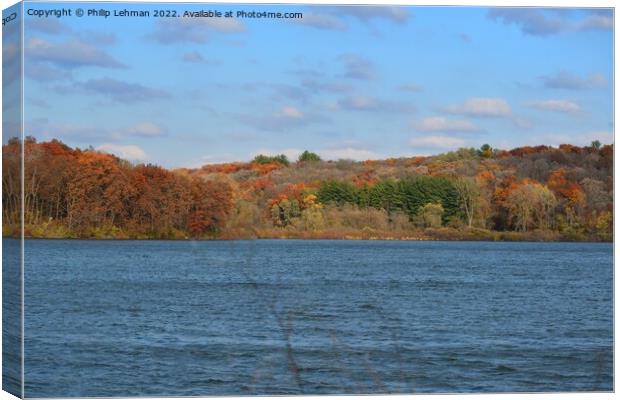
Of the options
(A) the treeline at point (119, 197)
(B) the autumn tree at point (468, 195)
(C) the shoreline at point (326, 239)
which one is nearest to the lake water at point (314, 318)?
(C) the shoreline at point (326, 239)

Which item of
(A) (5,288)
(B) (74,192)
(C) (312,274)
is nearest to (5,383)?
(A) (5,288)

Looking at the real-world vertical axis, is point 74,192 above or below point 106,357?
above

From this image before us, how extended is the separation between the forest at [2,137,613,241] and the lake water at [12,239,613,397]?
0.57 metres

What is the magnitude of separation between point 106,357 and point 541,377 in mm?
5905

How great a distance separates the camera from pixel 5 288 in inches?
510

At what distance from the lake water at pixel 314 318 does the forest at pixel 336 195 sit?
57 centimetres

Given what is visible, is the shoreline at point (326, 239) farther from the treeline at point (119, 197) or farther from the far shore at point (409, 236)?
the treeline at point (119, 197)

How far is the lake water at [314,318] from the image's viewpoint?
15211 mm

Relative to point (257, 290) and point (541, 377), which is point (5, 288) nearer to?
point (541, 377)

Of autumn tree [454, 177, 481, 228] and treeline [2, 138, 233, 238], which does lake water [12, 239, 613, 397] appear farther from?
autumn tree [454, 177, 481, 228]

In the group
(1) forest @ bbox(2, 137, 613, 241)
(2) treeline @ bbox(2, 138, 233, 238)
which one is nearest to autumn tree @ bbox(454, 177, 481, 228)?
(1) forest @ bbox(2, 137, 613, 241)

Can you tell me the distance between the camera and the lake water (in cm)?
1521

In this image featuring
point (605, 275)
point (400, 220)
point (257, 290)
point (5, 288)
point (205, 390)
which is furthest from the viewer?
point (605, 275)

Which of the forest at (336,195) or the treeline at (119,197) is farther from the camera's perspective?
the forest at (336,195)
